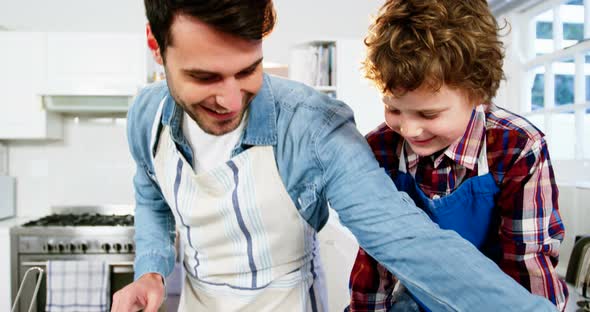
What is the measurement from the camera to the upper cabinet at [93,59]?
3027 millimetres

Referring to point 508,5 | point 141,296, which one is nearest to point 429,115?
point 141,296

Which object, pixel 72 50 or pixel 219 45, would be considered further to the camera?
pixel 72 50

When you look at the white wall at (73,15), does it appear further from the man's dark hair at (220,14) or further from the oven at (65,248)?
the man's dark hair at (220,14)

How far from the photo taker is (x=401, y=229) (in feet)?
2.10

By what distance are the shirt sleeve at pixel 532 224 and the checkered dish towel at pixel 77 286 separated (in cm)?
238

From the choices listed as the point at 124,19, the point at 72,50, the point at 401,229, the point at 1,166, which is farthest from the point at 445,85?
the point at 1,166

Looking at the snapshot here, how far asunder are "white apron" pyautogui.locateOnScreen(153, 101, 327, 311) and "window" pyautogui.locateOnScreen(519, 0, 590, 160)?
1845 millimetres

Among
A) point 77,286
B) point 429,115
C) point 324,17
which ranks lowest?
point 77,286

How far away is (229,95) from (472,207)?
1.50ft

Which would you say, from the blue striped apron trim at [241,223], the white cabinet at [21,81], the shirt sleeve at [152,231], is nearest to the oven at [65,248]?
the white cabinet at [21,81]

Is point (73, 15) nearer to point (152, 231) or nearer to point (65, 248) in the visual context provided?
point (65, 248)

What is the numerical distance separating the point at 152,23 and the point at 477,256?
0.56 meters

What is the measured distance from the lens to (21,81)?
304cm

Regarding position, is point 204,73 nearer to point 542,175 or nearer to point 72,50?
point 542,175
